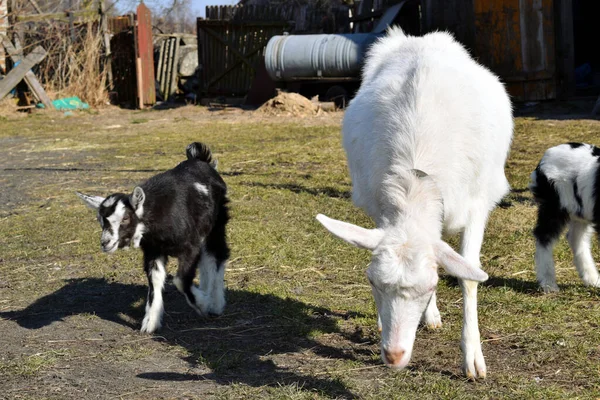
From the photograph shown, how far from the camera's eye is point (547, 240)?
5941 mm

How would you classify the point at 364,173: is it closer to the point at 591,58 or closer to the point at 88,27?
the point at 591,58

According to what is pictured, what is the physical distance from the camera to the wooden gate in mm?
23453

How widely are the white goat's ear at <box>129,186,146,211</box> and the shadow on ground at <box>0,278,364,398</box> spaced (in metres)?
0.88

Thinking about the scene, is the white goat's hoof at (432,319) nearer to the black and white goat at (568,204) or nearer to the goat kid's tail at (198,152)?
the black and white goat at (568,204)

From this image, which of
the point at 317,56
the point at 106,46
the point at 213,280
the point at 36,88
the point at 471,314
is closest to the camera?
the point at 471,314

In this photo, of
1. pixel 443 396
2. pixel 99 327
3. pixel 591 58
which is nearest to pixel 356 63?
pixel 591 58

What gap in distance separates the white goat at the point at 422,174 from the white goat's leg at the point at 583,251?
133cm

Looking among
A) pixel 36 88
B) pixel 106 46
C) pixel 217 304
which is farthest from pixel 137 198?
pixel 106 46

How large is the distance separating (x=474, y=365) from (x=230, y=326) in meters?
1.85

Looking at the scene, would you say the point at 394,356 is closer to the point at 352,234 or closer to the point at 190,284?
the point at 352,234

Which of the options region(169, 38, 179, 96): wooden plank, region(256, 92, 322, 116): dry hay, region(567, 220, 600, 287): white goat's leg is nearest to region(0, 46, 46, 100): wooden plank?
region(169, 38, 179, 96): wooden plank

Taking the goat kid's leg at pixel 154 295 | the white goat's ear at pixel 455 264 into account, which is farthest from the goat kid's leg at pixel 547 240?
the goat kid's leg at pixel 154 295

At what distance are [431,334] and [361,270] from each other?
5.06ft

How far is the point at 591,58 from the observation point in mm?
21078
